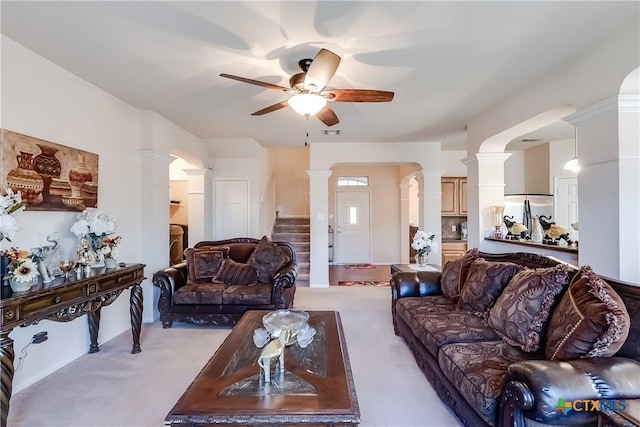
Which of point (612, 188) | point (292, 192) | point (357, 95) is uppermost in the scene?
point (357, 95)

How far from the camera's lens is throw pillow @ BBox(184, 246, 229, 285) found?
3.99 metres

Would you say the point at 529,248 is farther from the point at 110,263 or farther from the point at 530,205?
the point at 110,263

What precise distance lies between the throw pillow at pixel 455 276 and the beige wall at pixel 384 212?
16.9 feet

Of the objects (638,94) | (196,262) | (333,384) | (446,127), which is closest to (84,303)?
(196,262)

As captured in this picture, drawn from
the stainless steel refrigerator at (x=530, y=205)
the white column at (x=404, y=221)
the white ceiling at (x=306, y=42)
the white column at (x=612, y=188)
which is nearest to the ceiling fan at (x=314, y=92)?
the white ceiling at (x=306, y=42)

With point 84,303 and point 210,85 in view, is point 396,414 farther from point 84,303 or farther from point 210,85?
point 210,85

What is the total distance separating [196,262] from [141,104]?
196cm

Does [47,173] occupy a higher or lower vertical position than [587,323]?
higher

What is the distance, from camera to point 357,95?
2.49 metres

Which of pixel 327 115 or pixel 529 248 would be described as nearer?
pixel 327 115

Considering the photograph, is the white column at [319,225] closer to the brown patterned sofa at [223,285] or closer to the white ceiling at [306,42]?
the brown patterned sofa at [223,285]

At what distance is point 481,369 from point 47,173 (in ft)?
11.2

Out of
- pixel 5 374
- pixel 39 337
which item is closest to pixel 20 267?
pixel 5 374

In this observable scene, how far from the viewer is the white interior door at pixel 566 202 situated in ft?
17.6
